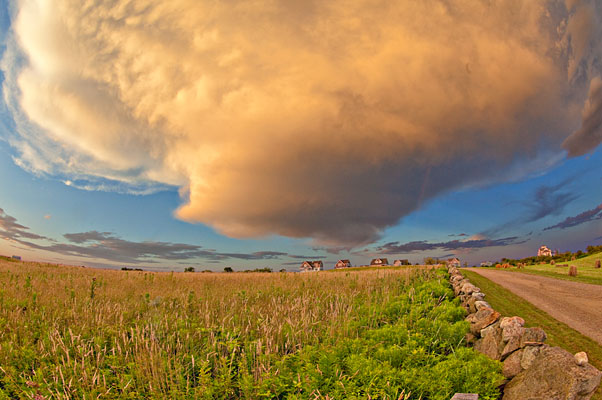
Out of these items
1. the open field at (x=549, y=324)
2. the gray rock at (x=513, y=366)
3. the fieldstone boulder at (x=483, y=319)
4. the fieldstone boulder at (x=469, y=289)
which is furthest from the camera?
the fieldstone boulder at (x=469, y=289)

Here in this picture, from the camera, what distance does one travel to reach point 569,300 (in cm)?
1319

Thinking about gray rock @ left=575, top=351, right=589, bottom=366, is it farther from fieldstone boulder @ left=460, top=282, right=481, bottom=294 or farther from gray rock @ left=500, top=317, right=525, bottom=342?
fieldstone boulder @ left=460, top=282, right=481, bottom=294

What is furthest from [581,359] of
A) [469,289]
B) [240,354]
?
[469,289]

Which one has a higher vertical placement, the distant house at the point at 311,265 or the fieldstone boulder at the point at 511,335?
the distant house at the point at 311,265

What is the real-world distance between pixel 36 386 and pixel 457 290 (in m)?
14.2

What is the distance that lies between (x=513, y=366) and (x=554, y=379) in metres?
0.98

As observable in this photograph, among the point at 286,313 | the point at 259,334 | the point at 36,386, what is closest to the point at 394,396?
the point at 259,334

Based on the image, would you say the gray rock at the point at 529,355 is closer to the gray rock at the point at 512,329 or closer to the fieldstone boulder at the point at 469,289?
the gray rock at the point at 512,329

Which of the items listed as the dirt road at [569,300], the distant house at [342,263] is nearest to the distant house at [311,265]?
the distant house at [342,263]

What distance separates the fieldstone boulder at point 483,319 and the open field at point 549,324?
6.13 feet

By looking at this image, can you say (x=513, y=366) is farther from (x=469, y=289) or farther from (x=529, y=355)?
(x=469, y=289)

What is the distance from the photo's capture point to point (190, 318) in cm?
1038

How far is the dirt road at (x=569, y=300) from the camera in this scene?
9.71 metres

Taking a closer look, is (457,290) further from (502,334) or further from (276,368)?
(276,368)
